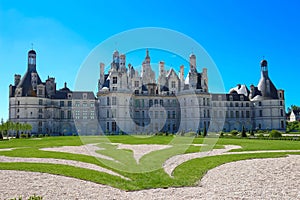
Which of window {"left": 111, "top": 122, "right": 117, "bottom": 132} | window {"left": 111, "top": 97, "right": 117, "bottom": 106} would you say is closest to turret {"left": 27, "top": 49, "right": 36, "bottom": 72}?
window {"left": 111, "top": 97, "right": 117, "bottom": 106}

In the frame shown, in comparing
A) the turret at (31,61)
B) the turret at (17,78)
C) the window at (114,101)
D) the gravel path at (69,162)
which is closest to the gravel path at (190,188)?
the gravel path at (69,162)

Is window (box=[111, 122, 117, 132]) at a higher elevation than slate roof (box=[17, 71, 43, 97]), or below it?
below

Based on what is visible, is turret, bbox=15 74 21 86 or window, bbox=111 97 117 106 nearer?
window, bbox=111 97 117 106

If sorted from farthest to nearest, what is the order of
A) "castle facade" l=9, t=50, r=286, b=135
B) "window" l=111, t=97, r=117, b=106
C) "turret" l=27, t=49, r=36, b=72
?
1. "turret" l=27, t=49, r=36, b=72
2. "castle facade" l=9, t=50, r=286, b=135
3. "window" l=111, t=97, r=117, b=106

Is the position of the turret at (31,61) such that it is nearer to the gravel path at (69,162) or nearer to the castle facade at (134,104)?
the castle facade at (134,104)

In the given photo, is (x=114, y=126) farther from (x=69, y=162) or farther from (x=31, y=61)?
(x=69, y=162)

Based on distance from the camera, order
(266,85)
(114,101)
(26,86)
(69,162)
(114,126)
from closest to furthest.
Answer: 1. (69,162)
2. (114,126)
3. (114,101)
4. (26,86)
5. (266,85)

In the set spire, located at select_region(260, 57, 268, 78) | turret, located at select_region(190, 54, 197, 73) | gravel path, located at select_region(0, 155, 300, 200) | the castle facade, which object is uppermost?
spire, located at select_region(260, 57, 268, 78)

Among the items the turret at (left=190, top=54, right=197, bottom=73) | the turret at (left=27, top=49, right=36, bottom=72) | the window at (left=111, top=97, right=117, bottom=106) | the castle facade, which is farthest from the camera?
the turret at (left=27, top=49, right=36, bottom=72)

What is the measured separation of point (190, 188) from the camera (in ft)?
35.8

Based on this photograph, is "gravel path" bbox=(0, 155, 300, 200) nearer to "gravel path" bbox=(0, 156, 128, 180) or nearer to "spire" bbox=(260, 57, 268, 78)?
"gravel path" bbox=(0, 156, 128, 180)

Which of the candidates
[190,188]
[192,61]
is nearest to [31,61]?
[192,61]

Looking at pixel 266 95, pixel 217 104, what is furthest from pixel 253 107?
pixel 217 104

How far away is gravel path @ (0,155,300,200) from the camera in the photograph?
9820 millimetres
